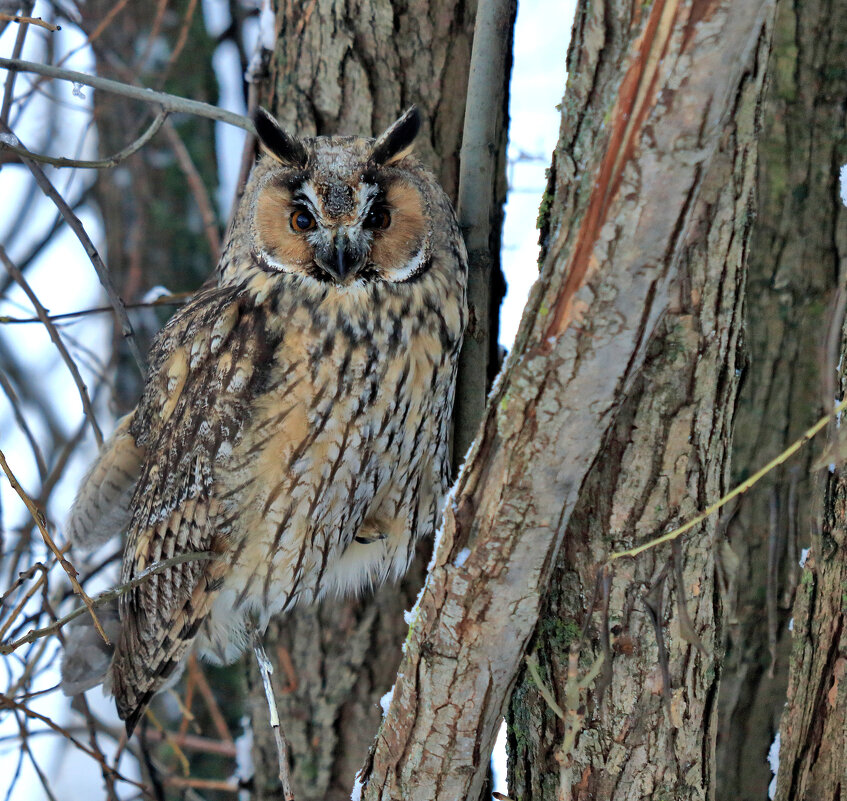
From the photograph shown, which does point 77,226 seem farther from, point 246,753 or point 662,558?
point 246,753

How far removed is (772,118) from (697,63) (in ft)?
3.33

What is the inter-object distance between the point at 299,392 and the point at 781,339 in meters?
1.04

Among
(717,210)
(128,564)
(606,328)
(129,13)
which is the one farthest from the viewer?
(129,13)

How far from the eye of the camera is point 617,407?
103 centimetres

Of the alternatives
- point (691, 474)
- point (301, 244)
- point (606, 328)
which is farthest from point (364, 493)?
point (606, 328)

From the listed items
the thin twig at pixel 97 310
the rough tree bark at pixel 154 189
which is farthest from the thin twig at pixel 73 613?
the rough tree bark at pixel 154 189

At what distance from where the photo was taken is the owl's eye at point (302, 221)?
1570 millimetres

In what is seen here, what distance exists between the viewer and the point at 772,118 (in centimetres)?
169

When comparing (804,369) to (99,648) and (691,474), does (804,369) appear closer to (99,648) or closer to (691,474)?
(691,474)

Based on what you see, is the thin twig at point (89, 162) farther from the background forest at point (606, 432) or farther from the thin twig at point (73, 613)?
the thin twig at point (73, 613)

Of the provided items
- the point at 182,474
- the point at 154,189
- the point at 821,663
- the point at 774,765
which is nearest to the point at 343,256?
the point at 182,474

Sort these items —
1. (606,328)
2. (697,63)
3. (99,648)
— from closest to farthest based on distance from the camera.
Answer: (697,63) < (606,328) < (99,648)

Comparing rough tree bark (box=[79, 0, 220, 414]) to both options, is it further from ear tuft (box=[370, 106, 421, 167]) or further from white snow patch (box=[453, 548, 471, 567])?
white snow patch (box=[453, 548, 471, 567])

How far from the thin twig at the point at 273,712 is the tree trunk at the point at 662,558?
0.47m
